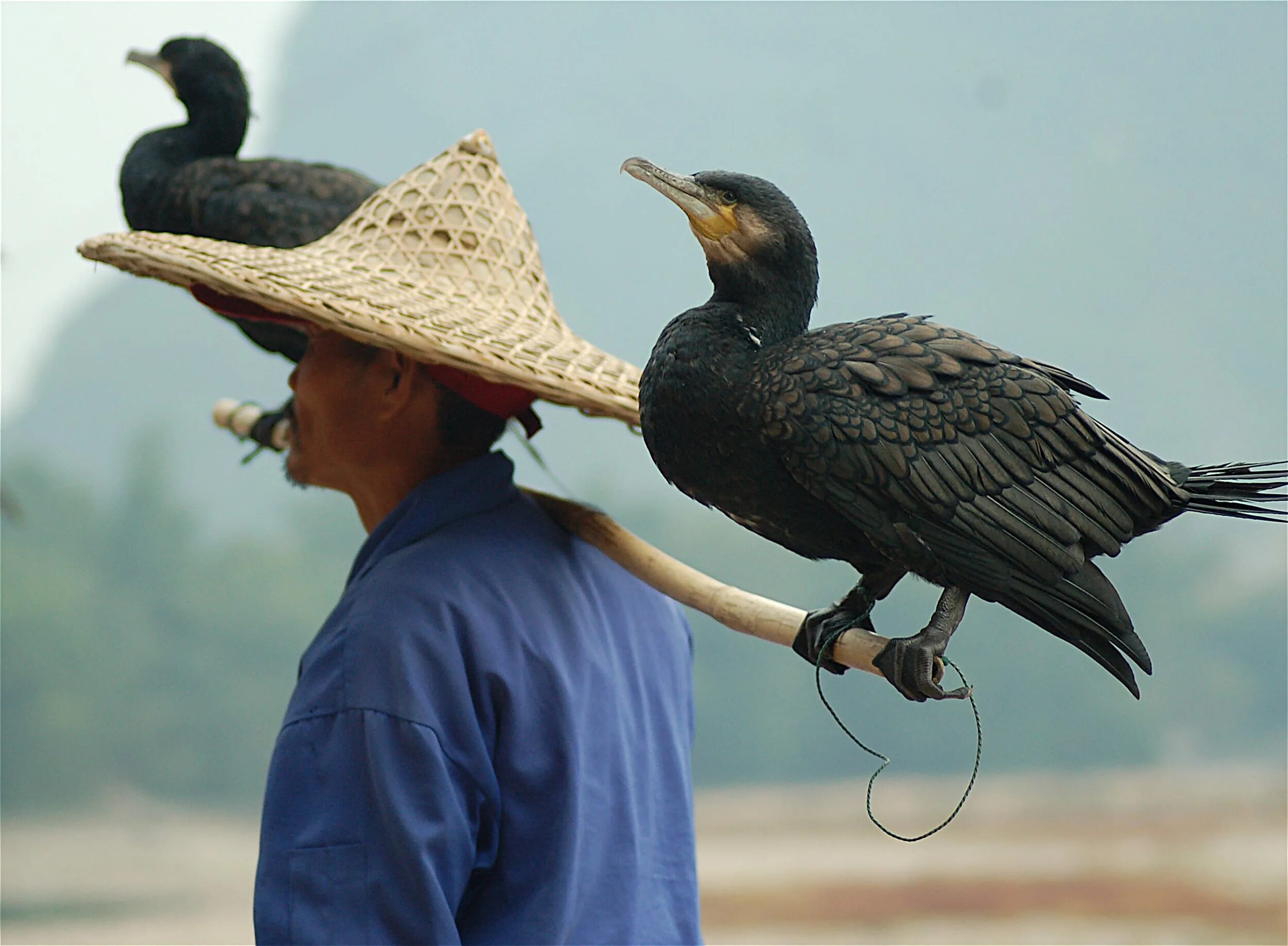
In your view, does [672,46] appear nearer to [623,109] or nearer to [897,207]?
[623,109]

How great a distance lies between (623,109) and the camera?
2184mm

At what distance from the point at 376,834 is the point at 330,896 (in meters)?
0.06

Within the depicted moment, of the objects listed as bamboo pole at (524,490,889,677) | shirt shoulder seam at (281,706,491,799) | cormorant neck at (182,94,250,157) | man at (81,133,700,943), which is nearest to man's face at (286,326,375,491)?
man at (81,133,700,943)

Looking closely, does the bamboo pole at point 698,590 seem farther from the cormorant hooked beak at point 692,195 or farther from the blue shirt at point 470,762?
the cormorant hooked beak at point 692,195

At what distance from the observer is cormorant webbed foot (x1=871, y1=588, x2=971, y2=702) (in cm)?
61

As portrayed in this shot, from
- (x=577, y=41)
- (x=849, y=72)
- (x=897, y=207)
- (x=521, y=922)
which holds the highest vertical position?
(x=577, y=41)

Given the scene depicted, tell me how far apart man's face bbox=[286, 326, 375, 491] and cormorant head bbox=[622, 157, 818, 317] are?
0.63 metres

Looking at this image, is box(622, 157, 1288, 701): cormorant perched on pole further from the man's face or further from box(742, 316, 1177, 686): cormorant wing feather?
the man's face

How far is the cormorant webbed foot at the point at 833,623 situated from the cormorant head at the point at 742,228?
17cm

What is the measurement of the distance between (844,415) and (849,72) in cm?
169

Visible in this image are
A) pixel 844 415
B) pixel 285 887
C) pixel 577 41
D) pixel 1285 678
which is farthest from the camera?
pixel 1285 678

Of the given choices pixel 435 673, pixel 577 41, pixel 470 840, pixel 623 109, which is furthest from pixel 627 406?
pixel 577 41

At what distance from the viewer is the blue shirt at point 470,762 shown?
0.98m

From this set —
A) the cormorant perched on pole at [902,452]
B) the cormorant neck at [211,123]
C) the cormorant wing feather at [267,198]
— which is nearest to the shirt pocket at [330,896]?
→ the cormorant perched on pole at [902,452]
